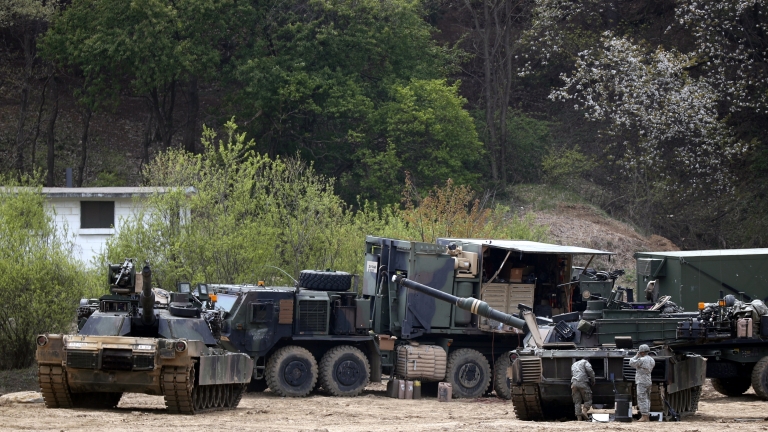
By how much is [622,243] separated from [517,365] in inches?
1090

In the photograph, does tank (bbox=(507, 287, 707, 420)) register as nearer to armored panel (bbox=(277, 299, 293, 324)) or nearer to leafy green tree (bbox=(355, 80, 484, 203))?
armored panel (bbox=(277, 299, 293, 324))

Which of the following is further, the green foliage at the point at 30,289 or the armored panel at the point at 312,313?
the green foliage at the point at 30,289

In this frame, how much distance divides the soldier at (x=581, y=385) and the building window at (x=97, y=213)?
75.4ft

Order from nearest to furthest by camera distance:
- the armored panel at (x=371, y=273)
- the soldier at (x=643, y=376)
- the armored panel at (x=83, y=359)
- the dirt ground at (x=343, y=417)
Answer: the dirt ground at (x=343, y=417), the soldier at (x=643, y=376), the armored panel at (x=83, y=359), the armored panel at (x=371, y=273)

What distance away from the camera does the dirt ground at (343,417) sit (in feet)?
49.3

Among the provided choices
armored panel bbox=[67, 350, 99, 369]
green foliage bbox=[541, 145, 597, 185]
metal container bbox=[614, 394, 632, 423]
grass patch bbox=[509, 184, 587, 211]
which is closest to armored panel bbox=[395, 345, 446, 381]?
metal container bbox=[614, 394, 632, 423]

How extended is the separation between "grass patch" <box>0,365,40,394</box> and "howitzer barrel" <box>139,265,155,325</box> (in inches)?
323

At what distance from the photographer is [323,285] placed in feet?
77.1

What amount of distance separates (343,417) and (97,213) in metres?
20.5

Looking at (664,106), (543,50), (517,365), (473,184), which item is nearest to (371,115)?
(473,184)

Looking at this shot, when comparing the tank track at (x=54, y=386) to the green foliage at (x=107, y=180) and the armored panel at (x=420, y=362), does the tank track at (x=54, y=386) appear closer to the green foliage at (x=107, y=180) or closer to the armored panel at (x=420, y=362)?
the armored panel at (x=420, y=362)

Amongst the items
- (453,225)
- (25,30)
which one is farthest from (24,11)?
(453,225)

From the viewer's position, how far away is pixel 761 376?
21.0m

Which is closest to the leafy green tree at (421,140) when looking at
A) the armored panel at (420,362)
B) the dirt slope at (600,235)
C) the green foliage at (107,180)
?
the dirt slope at (600,235)
